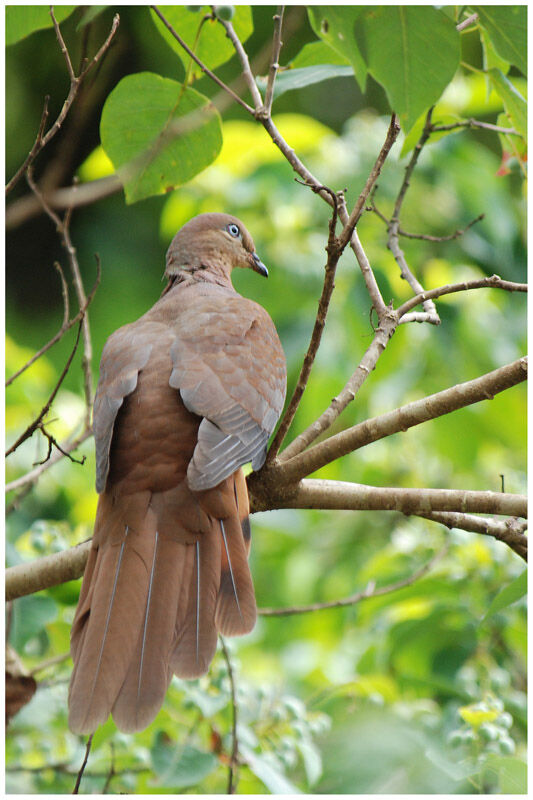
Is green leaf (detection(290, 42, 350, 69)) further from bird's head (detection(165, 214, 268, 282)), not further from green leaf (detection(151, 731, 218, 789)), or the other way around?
green leaf (detection(151, 731, 218, 789))

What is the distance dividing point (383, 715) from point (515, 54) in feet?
5.53

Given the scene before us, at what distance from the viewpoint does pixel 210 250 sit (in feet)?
8.67

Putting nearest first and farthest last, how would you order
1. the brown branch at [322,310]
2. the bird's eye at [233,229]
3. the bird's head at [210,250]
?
the brown branch at [322,310] < the bird's head at [210,250] < the bird's eye at [233,229]

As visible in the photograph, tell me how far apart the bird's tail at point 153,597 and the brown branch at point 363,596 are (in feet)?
1.05

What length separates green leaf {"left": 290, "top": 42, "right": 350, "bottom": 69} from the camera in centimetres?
209

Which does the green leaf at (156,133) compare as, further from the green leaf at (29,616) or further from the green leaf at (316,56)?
the green leaf at (29,616)

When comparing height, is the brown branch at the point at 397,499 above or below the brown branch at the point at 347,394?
below

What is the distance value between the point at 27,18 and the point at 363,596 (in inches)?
65.1

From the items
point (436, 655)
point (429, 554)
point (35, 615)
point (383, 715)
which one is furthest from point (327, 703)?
point (35, 615)

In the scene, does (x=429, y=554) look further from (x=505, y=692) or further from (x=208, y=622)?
(x=208, y=622)

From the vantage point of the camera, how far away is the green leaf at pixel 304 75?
2.00m

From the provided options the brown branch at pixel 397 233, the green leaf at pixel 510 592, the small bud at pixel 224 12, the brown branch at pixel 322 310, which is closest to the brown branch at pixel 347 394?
the brown branch at pixel 322 310

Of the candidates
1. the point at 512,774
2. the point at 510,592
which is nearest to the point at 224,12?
the point at 510,592

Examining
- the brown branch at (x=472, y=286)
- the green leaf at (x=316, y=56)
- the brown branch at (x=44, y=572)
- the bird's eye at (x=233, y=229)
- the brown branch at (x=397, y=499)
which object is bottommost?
the brown branch at (x=44, y=572)
